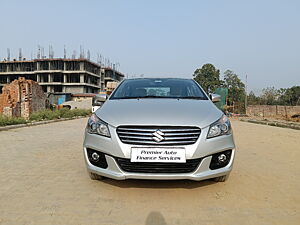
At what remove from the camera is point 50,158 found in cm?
402

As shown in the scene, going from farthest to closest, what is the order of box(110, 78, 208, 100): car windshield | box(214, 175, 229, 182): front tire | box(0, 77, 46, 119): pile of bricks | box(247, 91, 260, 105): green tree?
box(247, 91, 260, 105): green tree < box(0, 77, 46, 119): pile of bricks < box(110, 78, 208, 100): car windshield < box(214, 175, 229, 182): front tire

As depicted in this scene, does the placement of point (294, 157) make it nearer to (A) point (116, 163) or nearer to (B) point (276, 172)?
(B) point (276, 172)

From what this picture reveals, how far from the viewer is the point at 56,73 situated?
163ft

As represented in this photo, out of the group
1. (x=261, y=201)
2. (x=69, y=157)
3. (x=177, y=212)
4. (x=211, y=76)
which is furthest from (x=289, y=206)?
(x=211, y=76)

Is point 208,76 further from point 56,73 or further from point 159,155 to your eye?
point 159,155

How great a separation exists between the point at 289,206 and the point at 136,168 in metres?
1.55

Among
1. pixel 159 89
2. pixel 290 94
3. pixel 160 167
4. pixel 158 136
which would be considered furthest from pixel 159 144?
pixel 290 94

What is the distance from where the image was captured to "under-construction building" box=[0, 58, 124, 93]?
4875cm

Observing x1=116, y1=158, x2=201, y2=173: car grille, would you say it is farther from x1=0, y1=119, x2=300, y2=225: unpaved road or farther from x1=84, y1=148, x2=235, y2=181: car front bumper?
x1=0, y1=119, x2=300, y2=225: unpaved road

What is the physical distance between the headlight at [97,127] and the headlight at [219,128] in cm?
105

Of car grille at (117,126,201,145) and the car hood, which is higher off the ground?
the car hood

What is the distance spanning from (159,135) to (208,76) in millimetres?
62096

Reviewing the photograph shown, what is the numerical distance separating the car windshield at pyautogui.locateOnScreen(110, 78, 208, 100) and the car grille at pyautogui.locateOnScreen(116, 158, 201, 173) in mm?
1279

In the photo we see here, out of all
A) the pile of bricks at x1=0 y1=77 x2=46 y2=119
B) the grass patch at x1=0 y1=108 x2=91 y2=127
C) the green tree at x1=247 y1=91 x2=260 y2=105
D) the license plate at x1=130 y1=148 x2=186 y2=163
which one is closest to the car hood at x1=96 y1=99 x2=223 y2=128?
the license plate at x1=130 y1=148 x2=186 y2=163
